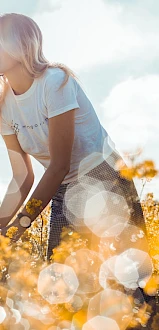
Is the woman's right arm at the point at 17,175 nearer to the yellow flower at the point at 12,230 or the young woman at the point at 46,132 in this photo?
the young woman at the point at 46,132

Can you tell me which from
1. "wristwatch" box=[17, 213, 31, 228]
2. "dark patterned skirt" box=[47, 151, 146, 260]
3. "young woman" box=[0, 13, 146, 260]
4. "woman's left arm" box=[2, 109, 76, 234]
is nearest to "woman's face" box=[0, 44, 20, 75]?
"young woman" box=[0, 13, 146, 260]

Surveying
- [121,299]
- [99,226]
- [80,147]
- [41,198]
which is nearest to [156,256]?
[99,226]

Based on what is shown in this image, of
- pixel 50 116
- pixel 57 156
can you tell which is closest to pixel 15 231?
pixel 57 156

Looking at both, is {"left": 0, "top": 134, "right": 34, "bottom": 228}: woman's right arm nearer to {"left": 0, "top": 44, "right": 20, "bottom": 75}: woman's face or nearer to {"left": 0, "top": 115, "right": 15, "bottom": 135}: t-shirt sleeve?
{"left": 0, "top": 115, "right": 15, "bottom": 135}: t-shirt sleeve

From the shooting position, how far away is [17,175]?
119 inches

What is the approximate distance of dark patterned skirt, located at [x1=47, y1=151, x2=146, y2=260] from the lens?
2641mm

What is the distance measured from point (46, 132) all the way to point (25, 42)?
459 mm

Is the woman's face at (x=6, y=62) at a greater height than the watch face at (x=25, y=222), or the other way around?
the woman's face at (x=6, y=62)

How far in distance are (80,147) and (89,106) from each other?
0.22 metres

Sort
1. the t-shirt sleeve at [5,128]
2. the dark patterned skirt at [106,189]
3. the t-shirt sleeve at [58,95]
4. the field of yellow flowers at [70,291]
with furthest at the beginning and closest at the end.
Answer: the t-shirt sleeve at [5,128]
the dark patterned skirt at [106,189]
the t-shirt sleeve at [58,95]
the field of yellow flowers at [70,291]

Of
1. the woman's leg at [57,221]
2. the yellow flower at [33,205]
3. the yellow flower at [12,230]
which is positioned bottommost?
the woman's leg at [57,221]

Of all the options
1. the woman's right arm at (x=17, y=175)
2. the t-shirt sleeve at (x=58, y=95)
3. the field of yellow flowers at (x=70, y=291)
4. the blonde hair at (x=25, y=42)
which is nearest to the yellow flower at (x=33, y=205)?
the field of yellow flowers at (x=70, y=291)

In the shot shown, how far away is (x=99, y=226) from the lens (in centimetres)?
264

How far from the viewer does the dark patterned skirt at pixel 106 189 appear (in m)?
2.64
